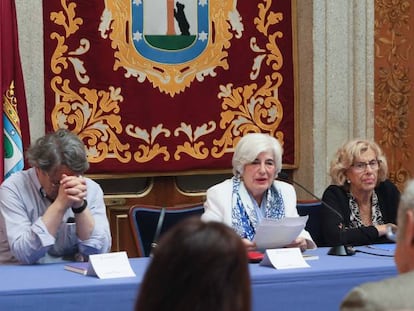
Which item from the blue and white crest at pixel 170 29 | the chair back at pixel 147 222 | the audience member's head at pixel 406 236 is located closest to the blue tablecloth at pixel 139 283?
the chair back at pixel 147 222

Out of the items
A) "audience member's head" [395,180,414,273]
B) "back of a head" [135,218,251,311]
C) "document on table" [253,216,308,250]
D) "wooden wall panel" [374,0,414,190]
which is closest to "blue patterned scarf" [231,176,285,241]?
"document on table" [253,216,308,250]

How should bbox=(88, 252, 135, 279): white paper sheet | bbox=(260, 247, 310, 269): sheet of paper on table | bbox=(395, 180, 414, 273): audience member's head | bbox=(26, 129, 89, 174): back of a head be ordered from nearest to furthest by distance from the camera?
bbox=(395, 180, 414, 273): audience member's head, bbox=(88, 252, 135, 279): white paper sheet, bbox=(260, 247, 310, 269): sheet of paper on table, bbox=(26, 129, 89, 174): back of a head

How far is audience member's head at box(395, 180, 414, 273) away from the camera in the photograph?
211cm

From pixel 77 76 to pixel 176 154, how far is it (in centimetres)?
74

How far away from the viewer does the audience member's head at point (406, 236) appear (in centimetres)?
211

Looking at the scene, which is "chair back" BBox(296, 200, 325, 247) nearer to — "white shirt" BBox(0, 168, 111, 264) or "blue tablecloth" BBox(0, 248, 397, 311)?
"blue tablecloth" BBox(0, 248, 397, 311)

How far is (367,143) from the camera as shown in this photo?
475cm

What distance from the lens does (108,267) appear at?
3.38 metres

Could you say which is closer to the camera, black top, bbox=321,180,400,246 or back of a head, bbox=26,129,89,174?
back of a head, bbox=26,129,89,174

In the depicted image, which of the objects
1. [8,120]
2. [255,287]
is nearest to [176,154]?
[8,120]

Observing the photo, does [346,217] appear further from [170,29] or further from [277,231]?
[170,29]

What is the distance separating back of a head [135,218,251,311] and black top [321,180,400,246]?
295cm

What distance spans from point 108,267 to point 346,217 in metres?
1.59

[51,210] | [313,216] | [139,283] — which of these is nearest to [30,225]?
[51,210]
